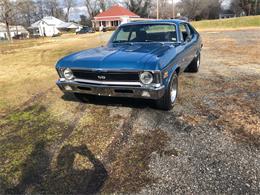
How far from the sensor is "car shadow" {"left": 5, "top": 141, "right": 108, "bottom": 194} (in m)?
2.75

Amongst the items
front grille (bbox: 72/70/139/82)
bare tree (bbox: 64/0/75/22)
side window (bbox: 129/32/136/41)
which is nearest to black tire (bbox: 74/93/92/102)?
front grille (bbox: 72/70/139/82)

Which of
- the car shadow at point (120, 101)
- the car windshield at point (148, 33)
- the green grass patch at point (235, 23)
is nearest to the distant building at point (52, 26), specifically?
the green grass patch at point (235, 23)

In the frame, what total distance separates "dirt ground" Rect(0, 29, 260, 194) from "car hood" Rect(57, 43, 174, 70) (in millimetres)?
970

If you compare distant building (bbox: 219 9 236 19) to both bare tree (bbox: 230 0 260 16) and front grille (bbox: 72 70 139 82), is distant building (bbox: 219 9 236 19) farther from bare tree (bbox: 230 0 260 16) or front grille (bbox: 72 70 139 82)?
front grille (bbox: 72 70 139 82)

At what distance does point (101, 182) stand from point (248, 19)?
38.1 meters

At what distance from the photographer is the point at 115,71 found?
158 inches

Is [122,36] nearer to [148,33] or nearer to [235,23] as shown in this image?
[148,33]

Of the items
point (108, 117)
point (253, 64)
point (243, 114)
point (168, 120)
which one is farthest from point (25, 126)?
point (253, 64)

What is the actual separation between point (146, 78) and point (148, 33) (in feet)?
6.49

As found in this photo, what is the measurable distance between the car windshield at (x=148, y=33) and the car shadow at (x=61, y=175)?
3020 millimetres

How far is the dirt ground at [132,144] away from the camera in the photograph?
111 inches

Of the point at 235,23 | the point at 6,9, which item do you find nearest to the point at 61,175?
the point at 235,23

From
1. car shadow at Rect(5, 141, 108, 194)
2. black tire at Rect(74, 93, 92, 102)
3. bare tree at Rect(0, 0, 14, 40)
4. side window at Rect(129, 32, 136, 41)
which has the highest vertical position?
bare tree at Rect(0, 0, 14, 40)

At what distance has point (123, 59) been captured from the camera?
13.3 feet
